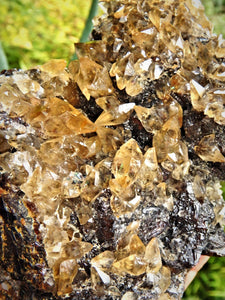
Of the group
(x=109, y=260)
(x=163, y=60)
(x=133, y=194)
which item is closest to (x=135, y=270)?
(x=109, y=260)

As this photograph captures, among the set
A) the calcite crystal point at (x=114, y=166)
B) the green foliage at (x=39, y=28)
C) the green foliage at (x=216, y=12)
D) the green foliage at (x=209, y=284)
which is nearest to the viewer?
the calcite crystal point at (x=114, y=166)

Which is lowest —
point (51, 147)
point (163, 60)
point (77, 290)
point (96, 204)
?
point (77, 290)

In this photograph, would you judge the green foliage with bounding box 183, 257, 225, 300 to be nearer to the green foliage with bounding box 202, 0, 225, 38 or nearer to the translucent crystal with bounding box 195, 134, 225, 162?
the translucent crystal with bounding box 195, 134, 225, 162

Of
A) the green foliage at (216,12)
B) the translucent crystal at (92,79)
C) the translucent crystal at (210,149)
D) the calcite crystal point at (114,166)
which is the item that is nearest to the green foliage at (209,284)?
the calcite crystal point at (114,166)

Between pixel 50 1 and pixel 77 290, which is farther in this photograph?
pixel 50 1

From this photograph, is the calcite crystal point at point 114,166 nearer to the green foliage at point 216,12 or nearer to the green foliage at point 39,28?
the green foliage at point 39,28

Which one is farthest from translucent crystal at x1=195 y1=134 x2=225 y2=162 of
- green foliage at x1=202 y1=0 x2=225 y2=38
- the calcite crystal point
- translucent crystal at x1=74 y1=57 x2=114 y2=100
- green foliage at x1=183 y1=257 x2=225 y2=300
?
green foliage at x1=202 y1=0 x2=225 y2=38

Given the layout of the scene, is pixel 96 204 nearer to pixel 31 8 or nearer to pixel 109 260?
pixel 109 260
